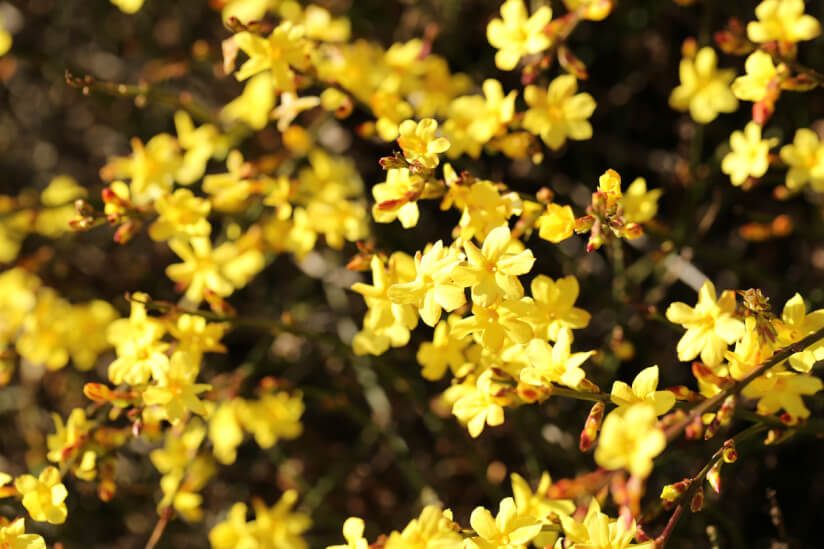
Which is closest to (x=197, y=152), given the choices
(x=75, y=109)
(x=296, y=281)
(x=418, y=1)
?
(x=296, y=281)

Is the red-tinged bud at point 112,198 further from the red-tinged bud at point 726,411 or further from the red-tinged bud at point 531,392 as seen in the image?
the red-tinged bud at point 726,411

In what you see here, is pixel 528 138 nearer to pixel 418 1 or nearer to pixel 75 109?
pixel 418 1

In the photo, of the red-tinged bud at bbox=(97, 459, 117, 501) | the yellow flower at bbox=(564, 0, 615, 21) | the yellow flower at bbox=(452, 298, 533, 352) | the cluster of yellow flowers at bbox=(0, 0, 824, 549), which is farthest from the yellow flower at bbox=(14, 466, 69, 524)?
the yellow flower at bbox=(564, 0, 615, 21)

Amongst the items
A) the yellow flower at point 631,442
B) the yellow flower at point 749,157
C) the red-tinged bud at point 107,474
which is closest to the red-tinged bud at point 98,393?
the red-tinged bud at point 107,474

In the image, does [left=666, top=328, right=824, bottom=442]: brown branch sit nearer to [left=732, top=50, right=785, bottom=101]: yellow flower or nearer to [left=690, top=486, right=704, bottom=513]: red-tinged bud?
[left=690, top=486, right=704, bottom=513]: red-tinged bud

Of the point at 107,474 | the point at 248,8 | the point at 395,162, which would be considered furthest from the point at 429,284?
the point at 248,8
